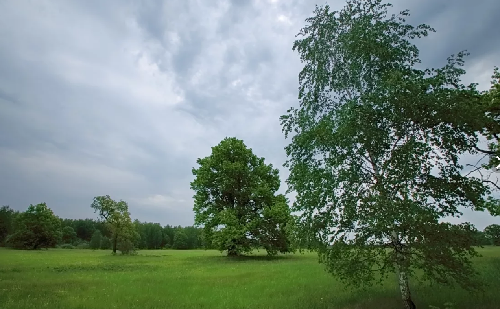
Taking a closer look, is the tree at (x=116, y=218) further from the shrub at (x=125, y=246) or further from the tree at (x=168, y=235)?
the tree at (x=168, y=235)

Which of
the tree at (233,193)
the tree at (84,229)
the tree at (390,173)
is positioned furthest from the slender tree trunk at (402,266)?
the tree at (84,229)

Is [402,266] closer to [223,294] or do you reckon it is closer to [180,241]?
[223,294]

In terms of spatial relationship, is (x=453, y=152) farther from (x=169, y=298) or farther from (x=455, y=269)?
(x=169, y=298)

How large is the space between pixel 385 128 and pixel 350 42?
418 centimetres

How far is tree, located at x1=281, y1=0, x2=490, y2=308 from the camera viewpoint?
10688 millimetres

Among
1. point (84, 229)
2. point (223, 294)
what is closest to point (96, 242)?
point (84, 229)

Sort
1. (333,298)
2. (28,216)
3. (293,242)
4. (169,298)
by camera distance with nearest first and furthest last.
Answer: (293,242), (333,298), (169,298), (28,216)

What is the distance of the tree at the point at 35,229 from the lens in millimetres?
82625

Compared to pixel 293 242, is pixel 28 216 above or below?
above

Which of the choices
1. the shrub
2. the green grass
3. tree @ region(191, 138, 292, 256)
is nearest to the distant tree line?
the shrub

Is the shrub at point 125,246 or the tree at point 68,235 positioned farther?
the tree at point 68,235

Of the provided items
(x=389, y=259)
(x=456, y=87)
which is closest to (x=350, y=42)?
(x=456, y=87)

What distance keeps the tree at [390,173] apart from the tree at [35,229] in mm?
93404

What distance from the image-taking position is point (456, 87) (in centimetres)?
1210
